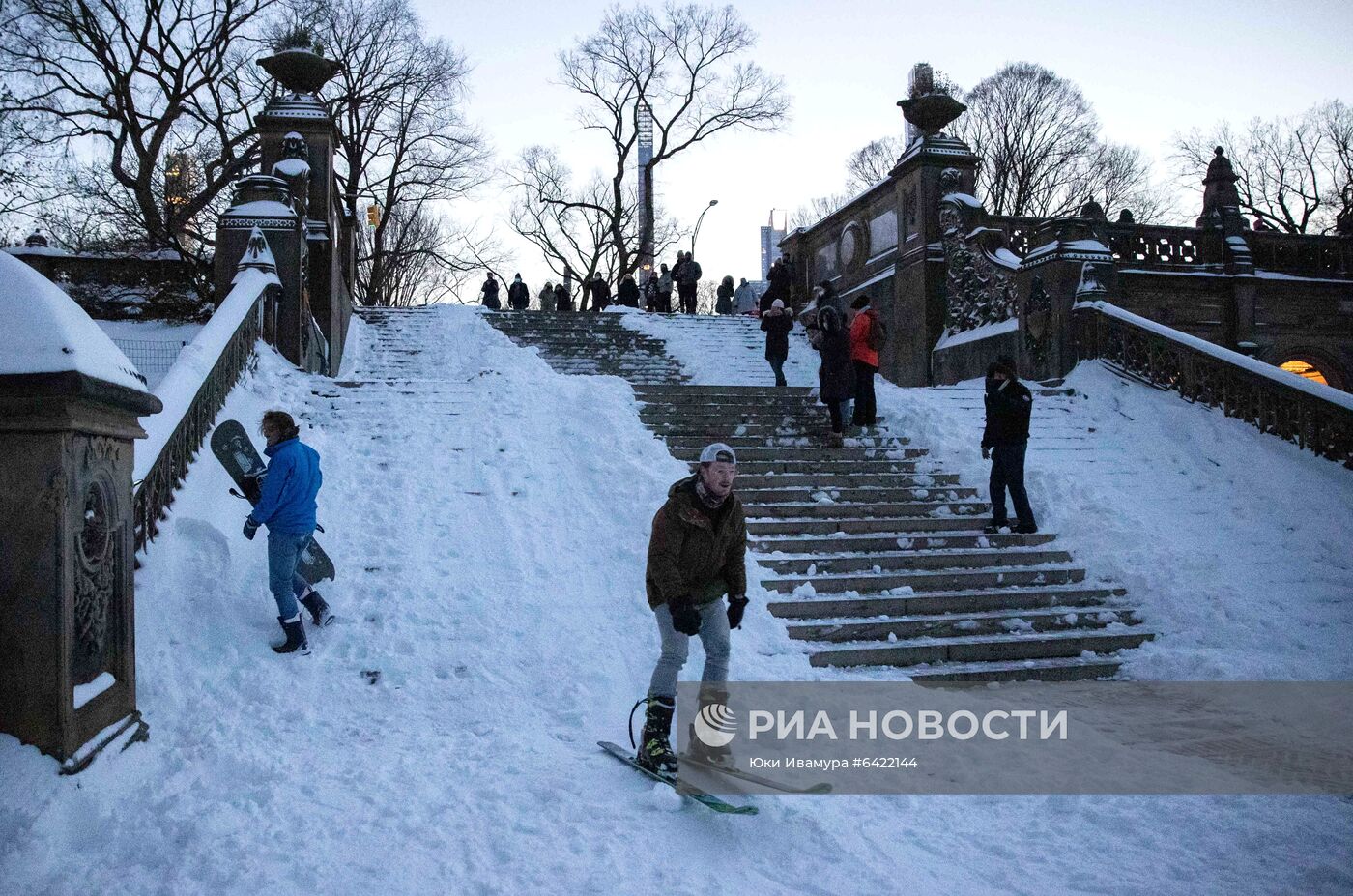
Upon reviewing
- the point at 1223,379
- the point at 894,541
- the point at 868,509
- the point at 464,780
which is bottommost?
the point at 464,780

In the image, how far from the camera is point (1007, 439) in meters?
8.45

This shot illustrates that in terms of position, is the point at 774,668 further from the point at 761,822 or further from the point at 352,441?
the point at 352,441

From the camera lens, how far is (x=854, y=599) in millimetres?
7219

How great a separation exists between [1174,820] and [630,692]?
289cm

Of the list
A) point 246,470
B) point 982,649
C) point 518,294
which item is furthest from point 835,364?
point 518,294

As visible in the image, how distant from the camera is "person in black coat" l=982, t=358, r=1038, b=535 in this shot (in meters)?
8.45

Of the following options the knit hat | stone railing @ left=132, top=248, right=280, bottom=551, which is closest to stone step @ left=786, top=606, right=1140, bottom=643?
the knit hat

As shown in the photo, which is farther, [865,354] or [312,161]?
[312,161]

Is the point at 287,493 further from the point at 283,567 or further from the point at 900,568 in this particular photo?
the point at 900,568

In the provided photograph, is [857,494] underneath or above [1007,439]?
underneath

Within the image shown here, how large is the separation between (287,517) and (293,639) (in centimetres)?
73

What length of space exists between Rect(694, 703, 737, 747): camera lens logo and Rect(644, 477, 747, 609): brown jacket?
54cm

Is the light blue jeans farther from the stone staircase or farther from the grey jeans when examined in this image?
the stone staircase

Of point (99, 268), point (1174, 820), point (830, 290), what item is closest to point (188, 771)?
point (1174, 820)
